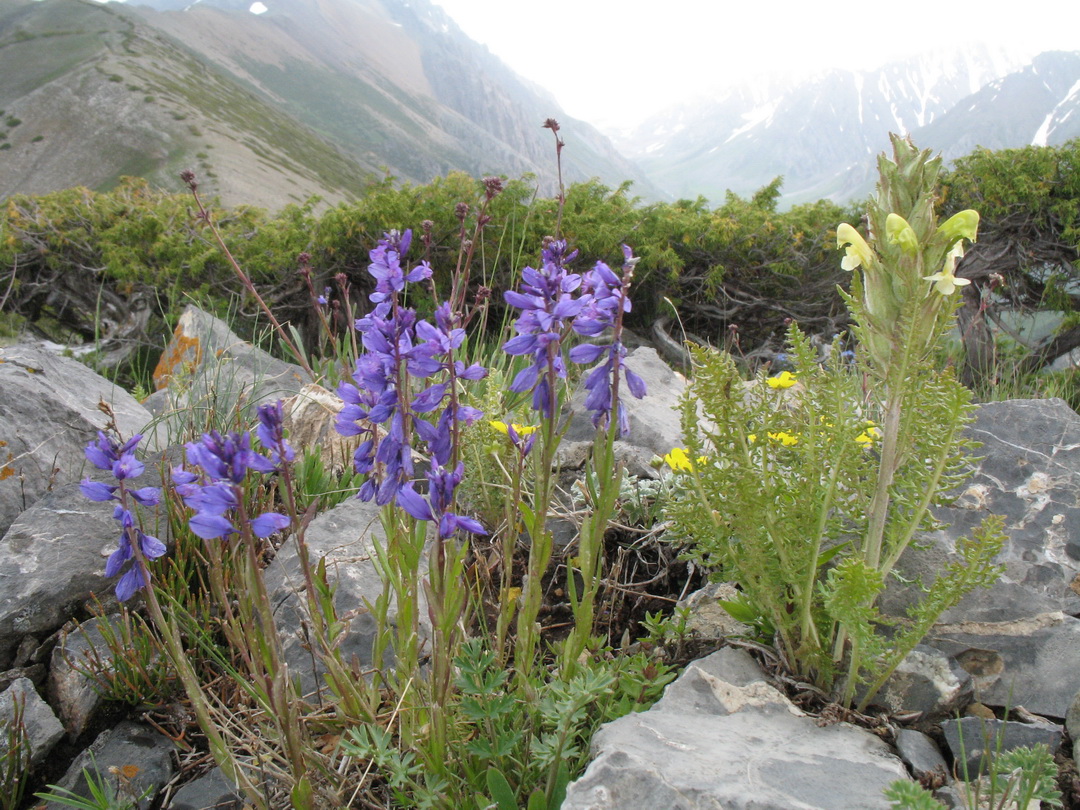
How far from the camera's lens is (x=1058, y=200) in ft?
20.4

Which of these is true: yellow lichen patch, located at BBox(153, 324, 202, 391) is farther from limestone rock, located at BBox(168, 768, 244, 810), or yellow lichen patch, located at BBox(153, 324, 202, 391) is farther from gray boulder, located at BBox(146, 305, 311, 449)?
limestone rock, located at BBox(168, 768, 244, 810)

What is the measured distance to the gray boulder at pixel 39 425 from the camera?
2842 millimetres

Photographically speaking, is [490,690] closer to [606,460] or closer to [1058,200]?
[606,460]

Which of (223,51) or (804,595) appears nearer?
(804,595)

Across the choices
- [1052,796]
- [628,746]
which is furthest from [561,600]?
[1052,796]

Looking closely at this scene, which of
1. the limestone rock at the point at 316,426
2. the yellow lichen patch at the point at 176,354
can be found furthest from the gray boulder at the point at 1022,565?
the yellow lichen patch at the point at 176,354

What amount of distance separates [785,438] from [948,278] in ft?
2.92

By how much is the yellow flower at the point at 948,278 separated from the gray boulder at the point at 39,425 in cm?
298

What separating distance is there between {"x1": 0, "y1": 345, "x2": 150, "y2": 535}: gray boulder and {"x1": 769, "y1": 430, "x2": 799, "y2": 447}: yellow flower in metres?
2.65

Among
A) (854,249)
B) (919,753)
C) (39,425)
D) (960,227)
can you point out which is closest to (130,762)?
(39,425)

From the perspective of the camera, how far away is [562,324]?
4.94 ft

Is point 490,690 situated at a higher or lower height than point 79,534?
higher

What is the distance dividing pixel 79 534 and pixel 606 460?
7.50 feet

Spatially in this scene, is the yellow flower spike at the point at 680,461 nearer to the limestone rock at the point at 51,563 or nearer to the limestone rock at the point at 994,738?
the limestone rock at the point at 994,738
